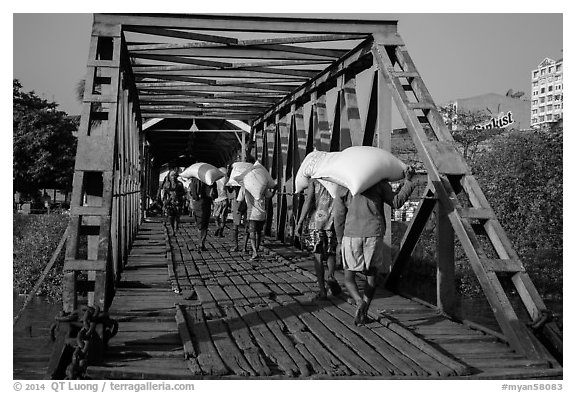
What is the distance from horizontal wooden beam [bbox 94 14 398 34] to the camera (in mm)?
8328

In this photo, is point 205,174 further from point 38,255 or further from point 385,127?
point 38,255

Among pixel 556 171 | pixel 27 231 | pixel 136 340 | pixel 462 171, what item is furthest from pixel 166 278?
pixel 27 231

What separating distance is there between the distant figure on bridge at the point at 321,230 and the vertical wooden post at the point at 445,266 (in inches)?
51.1

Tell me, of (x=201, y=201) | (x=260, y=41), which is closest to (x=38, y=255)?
(x=201, y=201)

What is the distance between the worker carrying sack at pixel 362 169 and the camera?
6.20m

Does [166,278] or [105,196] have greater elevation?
[105,196]

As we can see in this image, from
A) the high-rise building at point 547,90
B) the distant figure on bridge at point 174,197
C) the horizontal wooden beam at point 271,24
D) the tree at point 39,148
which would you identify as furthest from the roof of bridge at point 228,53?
the tree at point 39,148

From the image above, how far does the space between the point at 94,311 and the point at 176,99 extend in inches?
448

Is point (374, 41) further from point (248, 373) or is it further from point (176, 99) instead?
point (176, 99)

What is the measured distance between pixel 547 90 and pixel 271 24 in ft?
71.5

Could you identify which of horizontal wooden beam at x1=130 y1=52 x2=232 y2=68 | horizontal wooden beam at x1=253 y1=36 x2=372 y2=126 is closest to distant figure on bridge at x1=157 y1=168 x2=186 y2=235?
horizontal wooden beam at x1=253 y1=36 x2=372 y2=126

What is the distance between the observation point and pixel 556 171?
52.9 ft

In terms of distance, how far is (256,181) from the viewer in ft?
38.0

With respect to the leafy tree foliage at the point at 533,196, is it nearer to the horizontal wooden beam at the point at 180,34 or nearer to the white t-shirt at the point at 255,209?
the white t-shirt at the point at 255,209
